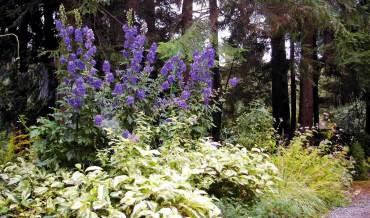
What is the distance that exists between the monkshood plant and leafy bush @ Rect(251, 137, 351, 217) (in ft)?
Answer: 4.03

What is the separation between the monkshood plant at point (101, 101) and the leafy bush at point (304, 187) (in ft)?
4.03

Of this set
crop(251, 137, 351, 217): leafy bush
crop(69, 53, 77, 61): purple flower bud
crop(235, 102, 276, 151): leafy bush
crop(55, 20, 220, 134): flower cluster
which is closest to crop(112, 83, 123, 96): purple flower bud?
crop(55, 20, 220, 134): flower cluster

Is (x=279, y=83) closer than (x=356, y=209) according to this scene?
No

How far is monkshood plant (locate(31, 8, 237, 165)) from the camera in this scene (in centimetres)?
421

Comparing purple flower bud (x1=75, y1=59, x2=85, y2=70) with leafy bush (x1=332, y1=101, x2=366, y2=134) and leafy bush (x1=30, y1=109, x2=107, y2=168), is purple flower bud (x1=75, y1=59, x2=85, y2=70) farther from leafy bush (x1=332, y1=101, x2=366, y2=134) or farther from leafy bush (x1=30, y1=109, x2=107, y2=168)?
leafy bush (x1=332, y1=101, x2=366, y2=134)

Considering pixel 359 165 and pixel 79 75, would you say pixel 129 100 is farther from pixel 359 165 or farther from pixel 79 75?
pixel 359 165

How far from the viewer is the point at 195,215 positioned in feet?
9.95

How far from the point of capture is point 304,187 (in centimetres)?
514

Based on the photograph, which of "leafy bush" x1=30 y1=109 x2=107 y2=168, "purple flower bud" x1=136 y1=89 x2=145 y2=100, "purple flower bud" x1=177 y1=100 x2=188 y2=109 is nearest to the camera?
"leafy bush" x1=30 y1=109 x2=107 y2=168

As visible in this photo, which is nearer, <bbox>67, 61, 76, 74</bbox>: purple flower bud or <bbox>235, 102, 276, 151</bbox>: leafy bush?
<bbox>67, 61, 76, 74</bbox>: purple flower bud

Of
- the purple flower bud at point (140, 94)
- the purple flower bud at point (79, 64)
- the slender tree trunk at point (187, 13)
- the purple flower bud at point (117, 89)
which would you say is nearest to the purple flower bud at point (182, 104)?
the purple flower bud at point (140, 94)

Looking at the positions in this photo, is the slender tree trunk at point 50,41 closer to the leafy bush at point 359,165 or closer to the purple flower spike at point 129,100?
the purple flower spike at point 129,100

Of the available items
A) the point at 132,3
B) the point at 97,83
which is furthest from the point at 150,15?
the point at 97,83

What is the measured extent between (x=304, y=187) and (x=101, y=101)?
2746 millimetres
